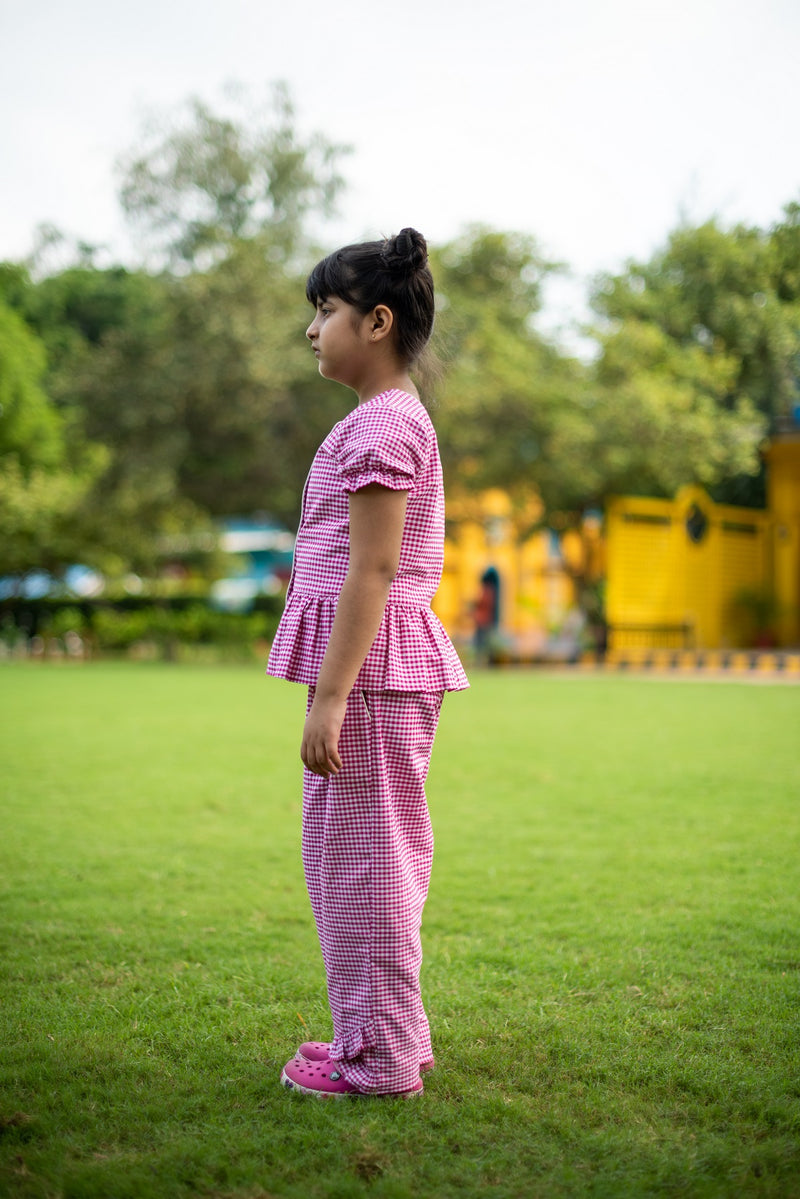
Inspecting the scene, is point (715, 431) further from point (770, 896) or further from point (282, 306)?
point (770, 896)

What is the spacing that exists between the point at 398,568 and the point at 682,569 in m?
17.8

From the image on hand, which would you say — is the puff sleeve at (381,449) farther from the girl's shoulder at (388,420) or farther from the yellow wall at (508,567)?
the yellow wall at (508,567)

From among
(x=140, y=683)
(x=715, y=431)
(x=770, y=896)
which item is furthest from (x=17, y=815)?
(x=715, y=431)

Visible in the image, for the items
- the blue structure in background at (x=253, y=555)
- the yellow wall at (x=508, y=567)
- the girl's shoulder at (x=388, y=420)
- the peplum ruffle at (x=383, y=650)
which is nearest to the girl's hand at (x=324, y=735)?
the peplum ruffle at (x=383, y=650)

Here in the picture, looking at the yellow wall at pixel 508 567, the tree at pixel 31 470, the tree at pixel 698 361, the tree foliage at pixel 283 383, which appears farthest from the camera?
the tree at pixel 31 470

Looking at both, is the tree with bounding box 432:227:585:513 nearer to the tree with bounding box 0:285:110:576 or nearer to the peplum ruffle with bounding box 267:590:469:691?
the tree with bounding box 0:285:110:576

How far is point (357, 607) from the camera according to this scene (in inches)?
84.8

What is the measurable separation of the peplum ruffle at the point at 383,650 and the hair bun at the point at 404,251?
0.70 meters

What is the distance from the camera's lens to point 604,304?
1742cm

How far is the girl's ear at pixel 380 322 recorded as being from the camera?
232 centimetres

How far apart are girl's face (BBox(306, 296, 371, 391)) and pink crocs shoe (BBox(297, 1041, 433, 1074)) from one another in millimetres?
1415

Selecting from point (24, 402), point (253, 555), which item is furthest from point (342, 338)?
point (253, 555)

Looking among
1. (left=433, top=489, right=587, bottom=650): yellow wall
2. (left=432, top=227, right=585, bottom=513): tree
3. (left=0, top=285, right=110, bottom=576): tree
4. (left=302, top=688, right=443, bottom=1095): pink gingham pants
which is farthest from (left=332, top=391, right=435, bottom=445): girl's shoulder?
(left=0, top=285, right=110, bottom=576): tree

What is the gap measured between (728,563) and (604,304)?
5595mm
